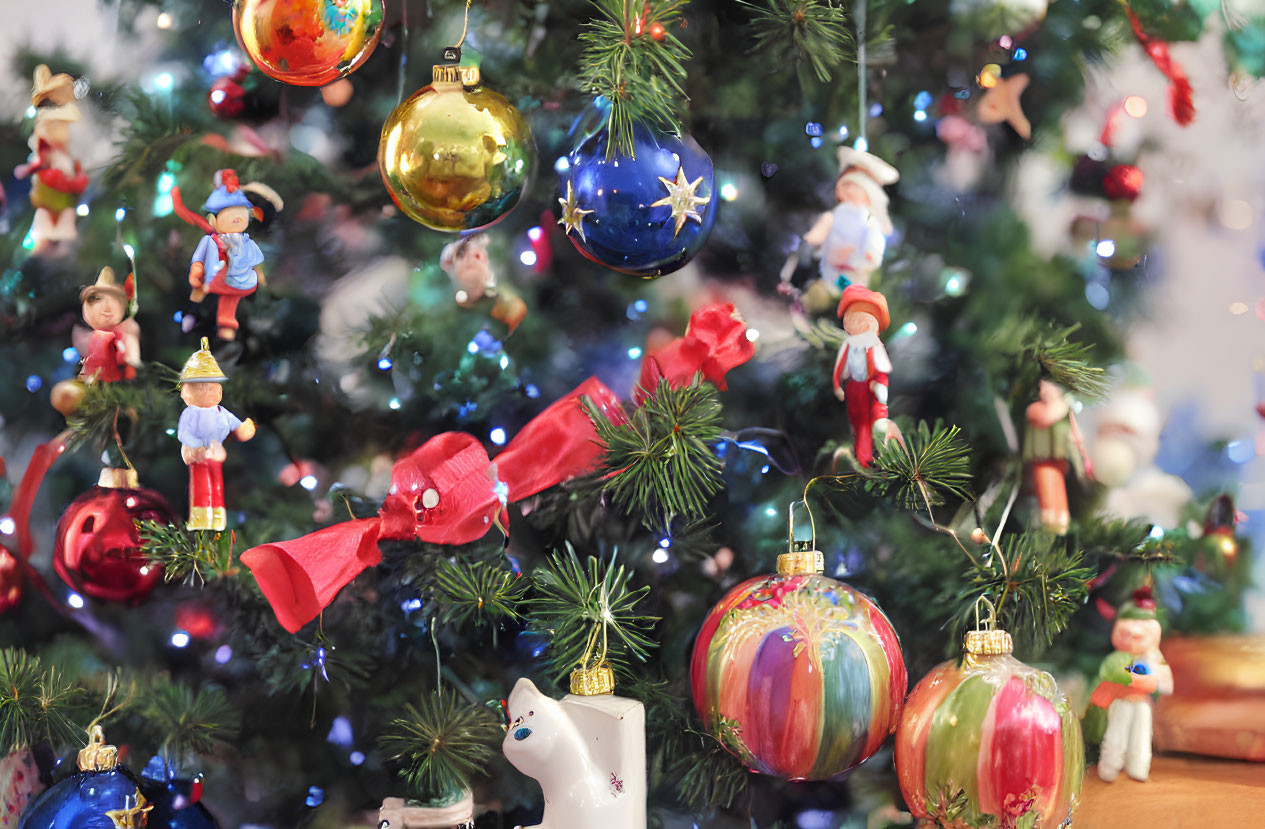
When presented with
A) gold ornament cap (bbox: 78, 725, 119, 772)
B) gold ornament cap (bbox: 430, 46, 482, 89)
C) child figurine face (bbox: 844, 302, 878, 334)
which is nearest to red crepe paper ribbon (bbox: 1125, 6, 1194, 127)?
child figurine face (bbox: 844, 302, 878, 334)

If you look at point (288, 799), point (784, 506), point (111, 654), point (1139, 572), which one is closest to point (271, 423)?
point (111, 654)

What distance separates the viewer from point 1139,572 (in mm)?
1282

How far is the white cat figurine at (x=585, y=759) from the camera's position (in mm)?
1096

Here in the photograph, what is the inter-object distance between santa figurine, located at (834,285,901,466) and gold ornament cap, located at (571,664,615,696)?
1.26ft

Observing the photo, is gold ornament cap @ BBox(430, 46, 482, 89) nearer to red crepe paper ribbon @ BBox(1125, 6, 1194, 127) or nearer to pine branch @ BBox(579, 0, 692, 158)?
pine branch @ BBox(579, 0, 692, 158)

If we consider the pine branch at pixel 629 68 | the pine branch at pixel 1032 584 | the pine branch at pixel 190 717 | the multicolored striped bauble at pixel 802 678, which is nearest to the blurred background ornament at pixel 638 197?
the pine branch at pixel 629 68

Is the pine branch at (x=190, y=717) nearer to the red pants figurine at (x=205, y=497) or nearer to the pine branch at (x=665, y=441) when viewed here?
the red pants figurine at (x=205, y=497)

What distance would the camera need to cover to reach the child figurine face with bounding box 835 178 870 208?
1297 millimetres

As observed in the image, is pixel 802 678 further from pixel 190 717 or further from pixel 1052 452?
pixel 190 717

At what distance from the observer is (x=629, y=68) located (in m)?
1.14

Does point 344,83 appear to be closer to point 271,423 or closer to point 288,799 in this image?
point 271,423

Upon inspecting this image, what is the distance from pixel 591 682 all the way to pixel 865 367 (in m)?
0.47

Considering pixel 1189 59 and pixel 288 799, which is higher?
pixel 1189 59

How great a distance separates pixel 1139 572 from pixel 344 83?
43.3 inches
